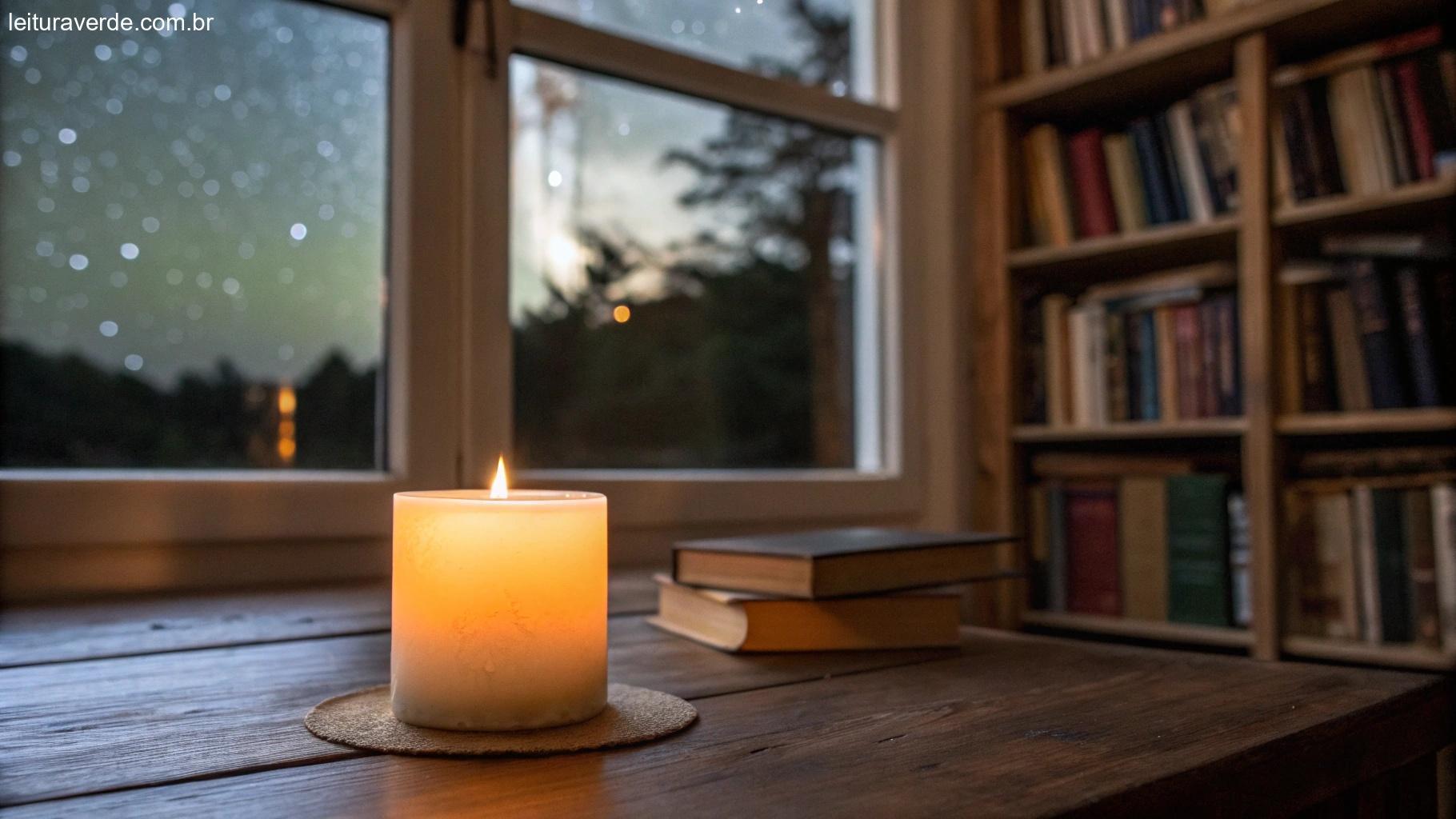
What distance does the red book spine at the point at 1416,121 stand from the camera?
148 centimetres

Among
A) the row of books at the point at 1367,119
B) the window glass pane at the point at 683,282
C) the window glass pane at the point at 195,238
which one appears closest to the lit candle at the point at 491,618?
the window glass pane at the point at 195,238

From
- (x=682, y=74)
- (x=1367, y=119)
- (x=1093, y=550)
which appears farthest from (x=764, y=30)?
(x=1093, y=550)

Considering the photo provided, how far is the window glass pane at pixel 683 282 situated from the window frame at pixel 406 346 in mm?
163

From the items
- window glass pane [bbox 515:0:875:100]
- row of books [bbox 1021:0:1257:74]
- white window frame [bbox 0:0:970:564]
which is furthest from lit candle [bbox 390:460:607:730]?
row of books [bbox 1021:0:1257:74]

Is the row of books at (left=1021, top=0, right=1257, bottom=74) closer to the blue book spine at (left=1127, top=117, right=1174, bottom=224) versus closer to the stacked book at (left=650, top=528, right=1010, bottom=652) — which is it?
the blue book spine at (left=1127, top=117, right=1174, bottom=224)

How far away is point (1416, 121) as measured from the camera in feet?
4.90

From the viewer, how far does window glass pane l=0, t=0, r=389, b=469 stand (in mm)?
1288

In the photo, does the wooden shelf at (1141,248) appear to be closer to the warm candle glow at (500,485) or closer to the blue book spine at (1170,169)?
the blue book spine at (1170,169)

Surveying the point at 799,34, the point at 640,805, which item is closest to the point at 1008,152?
the point at 799,34

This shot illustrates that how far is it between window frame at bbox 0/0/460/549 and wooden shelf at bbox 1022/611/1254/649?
1098 mm

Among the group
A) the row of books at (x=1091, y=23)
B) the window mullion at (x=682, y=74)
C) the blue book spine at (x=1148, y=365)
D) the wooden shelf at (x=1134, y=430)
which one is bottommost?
the wooden shelf at (x=1134, y=430)

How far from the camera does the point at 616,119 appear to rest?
1.77m

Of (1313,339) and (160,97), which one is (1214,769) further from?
(160,97)

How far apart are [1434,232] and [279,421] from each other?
1.72 metres
